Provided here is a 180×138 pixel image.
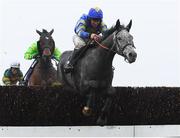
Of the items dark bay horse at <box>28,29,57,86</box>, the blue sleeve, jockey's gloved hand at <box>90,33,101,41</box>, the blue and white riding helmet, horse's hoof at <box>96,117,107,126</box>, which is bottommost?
horse's hoof at <box>96,117,107,126</box>

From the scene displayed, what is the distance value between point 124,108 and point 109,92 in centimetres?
114

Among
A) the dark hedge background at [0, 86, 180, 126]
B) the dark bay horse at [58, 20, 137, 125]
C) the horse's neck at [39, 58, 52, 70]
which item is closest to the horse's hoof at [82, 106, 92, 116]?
the dark bay horse at [58, 20, 137, 125]

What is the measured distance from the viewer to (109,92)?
9.80 metres

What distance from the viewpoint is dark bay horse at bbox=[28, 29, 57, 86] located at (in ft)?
38.4

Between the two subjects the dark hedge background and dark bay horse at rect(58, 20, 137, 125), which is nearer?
dark bay horse at rect(58, 20, 137, 125)

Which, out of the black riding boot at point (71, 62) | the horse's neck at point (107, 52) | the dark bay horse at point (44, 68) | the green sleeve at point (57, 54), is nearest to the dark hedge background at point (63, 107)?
the black riding boot at point (71, 62)

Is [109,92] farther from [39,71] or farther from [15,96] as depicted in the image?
[39,71]

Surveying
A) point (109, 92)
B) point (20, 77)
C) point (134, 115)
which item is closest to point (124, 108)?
point (134, 115)

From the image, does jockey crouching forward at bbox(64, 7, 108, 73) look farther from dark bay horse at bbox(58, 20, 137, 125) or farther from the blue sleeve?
dark bay horse at bbox(58, 20, 137, 125)

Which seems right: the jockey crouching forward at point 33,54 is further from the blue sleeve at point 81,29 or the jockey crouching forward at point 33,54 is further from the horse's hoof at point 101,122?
the horse's hoof at point 101,122

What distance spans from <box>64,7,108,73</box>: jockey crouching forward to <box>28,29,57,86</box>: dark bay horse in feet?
4.34

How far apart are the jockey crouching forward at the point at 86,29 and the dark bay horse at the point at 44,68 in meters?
1.32

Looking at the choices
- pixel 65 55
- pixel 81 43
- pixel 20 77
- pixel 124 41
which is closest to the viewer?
pixel 124 41

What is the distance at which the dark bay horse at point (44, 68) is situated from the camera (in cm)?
1170
